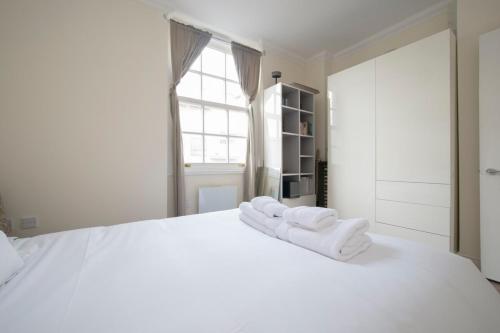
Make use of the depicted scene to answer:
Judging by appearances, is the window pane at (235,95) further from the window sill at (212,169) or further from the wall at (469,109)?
the wall at (469,109)

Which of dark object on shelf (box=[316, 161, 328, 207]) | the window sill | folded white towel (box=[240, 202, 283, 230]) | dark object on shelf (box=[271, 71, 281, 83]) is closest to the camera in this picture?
folded white towel (box=[240, 202, 283, 230])

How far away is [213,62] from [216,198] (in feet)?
5.99

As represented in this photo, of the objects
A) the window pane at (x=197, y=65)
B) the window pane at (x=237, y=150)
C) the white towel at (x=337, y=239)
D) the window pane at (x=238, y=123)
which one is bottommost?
the white towel at (x=337, y=239)

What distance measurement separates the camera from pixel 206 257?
92 centimetres

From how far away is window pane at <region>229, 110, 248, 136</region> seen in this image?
3.09 m

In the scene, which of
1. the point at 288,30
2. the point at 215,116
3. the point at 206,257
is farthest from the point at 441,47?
the point at 206,257

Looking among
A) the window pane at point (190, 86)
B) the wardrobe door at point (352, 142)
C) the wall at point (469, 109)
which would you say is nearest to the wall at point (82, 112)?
the window pane at point (190, 86)

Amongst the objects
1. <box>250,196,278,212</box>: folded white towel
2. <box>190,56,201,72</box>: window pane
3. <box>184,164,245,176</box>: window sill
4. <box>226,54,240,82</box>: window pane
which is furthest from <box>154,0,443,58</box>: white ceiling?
<box>250,196,278,212</box>: folded white towel

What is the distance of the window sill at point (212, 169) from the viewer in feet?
8.88

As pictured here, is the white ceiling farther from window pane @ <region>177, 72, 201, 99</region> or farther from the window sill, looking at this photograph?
the window sill

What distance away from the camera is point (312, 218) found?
104cm

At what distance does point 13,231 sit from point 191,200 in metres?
1.51

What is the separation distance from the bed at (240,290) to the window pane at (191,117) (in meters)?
1.89

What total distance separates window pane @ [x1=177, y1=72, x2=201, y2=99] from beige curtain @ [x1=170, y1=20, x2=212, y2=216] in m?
0.14
